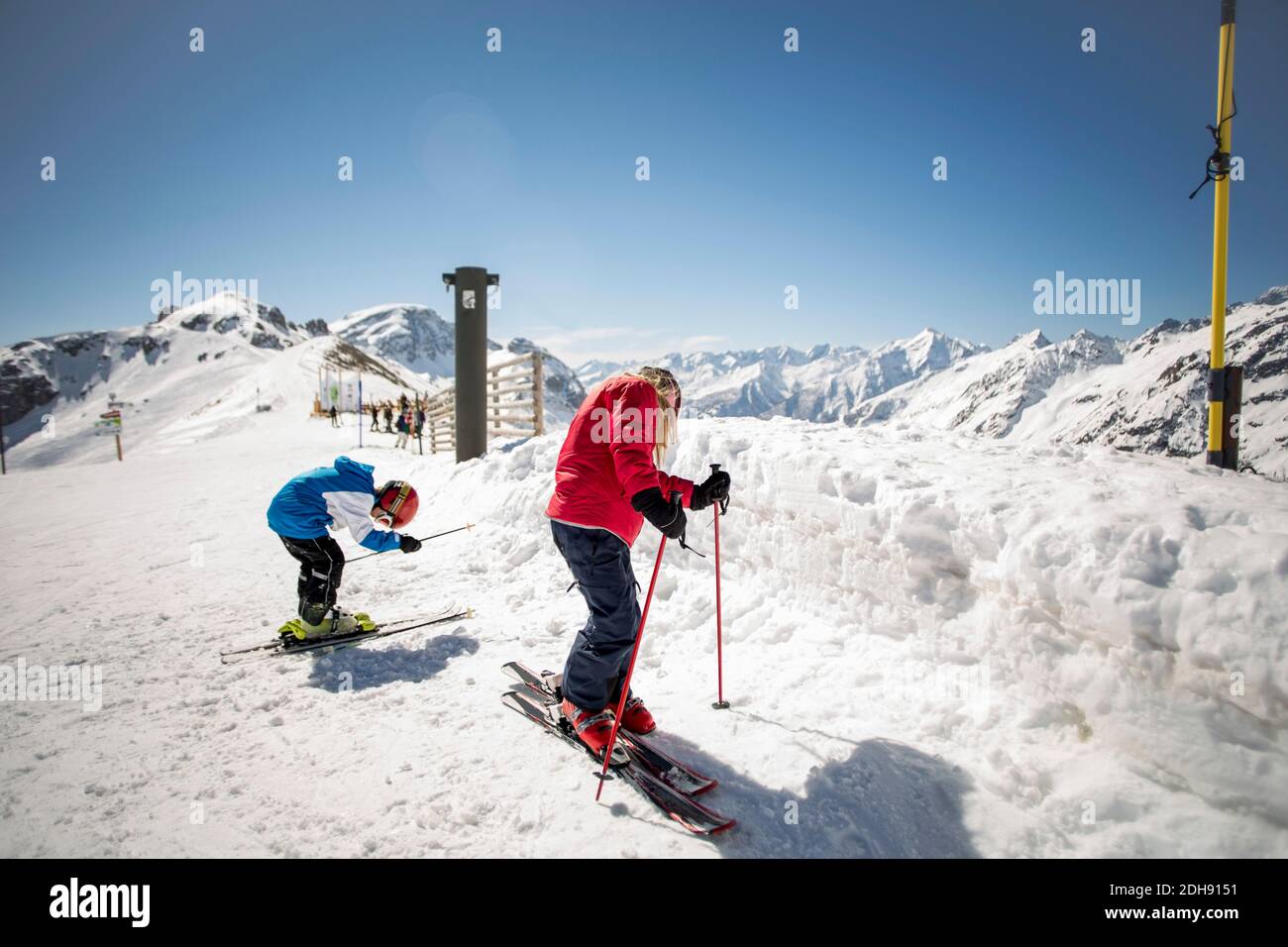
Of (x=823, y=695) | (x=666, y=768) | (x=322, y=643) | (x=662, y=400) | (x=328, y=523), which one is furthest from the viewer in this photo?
(x=328, y=523)

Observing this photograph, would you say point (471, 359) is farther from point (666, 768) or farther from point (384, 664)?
point (666, 768)

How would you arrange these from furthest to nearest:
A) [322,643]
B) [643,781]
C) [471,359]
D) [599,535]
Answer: [471,359], [322,643], [599,535], [643,781]

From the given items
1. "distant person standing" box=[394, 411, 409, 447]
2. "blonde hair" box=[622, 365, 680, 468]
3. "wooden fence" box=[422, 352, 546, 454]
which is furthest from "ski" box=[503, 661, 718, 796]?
"distant person standing" box=[394, 411, 409, 447]

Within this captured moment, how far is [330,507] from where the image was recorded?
4.93 metres

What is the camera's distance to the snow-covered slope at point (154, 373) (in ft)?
252

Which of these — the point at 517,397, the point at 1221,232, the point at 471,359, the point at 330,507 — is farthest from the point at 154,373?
the point at 1221,232

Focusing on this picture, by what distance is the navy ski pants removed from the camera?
3.30m

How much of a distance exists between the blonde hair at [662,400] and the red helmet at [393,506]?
2695 millimetres

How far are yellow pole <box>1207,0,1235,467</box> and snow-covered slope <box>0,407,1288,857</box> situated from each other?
96cm

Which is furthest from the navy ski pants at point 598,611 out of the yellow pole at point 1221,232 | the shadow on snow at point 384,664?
the yellow pole at point 1221,232

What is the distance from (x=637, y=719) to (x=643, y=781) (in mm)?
584
